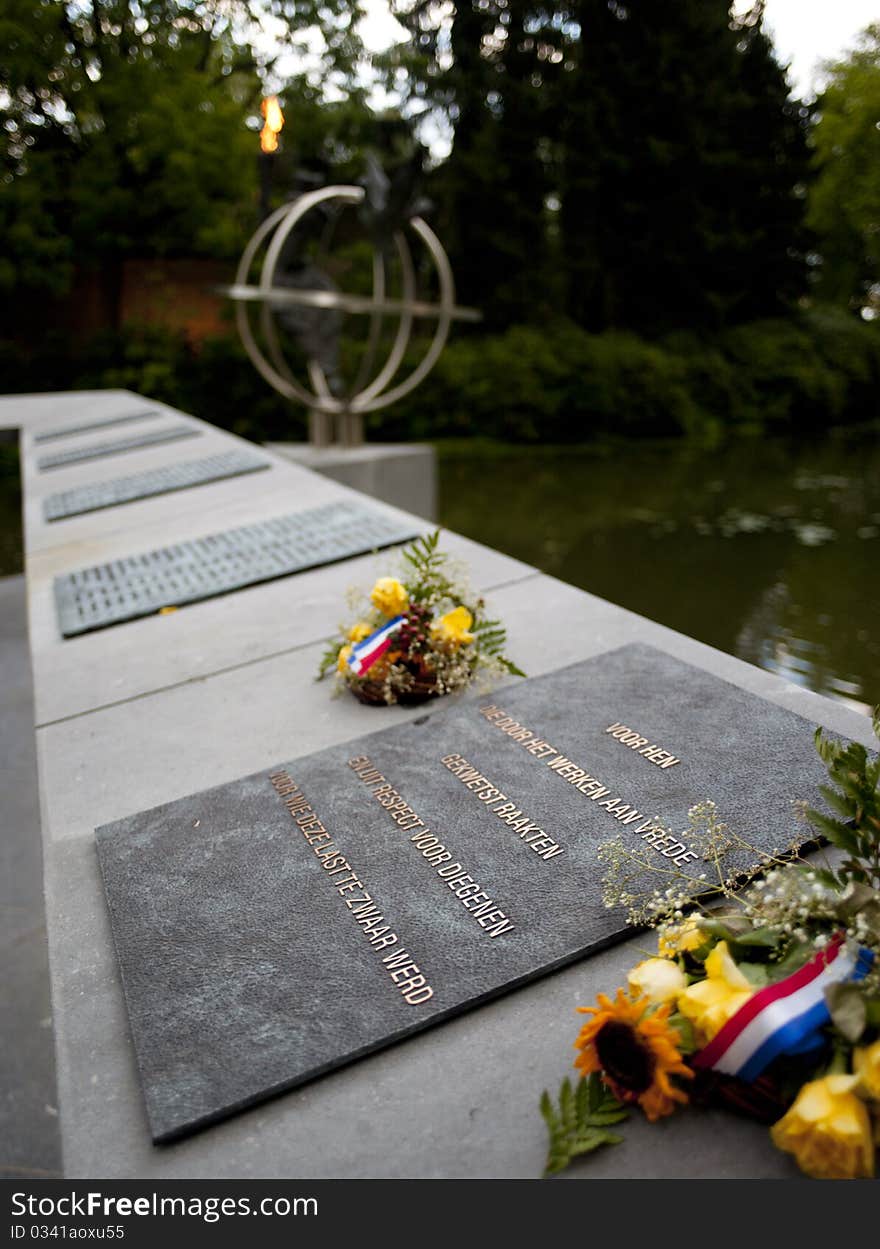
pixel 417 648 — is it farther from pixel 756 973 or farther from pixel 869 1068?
pixel 869 1068

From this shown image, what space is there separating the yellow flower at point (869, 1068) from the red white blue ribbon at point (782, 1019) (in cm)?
6

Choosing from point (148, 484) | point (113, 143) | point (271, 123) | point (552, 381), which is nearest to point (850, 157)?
point (552, 381)

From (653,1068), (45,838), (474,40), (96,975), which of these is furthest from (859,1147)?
(474,40)

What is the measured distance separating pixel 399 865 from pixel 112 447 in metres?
5.97

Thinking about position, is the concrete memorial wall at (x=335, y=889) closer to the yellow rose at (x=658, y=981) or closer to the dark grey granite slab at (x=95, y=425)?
the yellow rose at (x=658, y=981)

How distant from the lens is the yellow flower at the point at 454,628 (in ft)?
9.11

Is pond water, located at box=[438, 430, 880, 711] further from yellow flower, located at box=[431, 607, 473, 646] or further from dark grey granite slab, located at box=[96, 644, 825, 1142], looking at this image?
dark grey granite slab, located at box=[96, 644, 825, 1142]

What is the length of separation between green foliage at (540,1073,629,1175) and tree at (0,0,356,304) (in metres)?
15.9

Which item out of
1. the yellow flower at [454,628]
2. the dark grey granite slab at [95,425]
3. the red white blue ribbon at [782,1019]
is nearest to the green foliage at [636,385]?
the dark grey granite slab at [95,425]

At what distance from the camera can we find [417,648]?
276 cm

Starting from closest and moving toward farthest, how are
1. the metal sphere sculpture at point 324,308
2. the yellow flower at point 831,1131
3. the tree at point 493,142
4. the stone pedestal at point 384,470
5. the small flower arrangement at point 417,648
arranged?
the yellow flower at point 831,1131 → the small flower arrangement at point 417,648 → the metal sphere sculpture at point 324,308 → the stone pedestal at point 384,470 → the tree at point 493,142

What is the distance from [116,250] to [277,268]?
962 cm

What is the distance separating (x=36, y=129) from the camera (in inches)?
614
